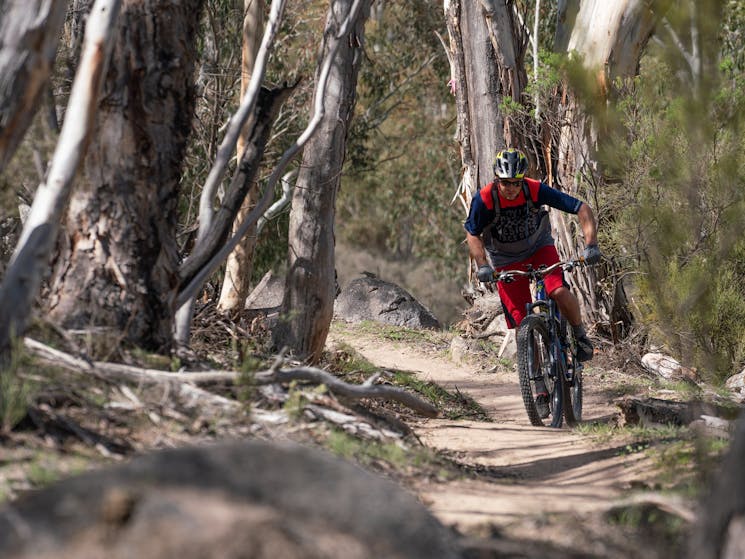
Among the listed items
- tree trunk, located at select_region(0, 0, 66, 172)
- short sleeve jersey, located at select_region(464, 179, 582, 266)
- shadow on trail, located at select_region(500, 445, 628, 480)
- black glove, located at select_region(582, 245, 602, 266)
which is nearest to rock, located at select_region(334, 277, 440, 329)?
short sleeve jersey, located at select_region(464, 179, 582, 266)

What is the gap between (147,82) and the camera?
17.5ft

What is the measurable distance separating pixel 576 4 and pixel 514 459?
324 inches

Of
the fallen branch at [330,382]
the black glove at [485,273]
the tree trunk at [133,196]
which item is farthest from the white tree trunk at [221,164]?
the black glove at [485,273]

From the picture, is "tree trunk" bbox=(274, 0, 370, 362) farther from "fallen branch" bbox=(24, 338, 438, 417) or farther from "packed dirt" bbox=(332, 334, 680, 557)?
"fallen branch" bbox=(24, 338, 438, 417)

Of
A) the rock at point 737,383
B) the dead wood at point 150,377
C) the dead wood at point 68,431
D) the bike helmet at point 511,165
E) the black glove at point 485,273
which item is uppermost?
the bike helmet at point 511,165

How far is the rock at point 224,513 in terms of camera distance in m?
2.53

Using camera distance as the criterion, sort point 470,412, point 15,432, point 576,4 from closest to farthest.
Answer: point 15,432 → point 470,412 → point 576,4

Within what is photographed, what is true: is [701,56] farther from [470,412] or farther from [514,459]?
[470,412]

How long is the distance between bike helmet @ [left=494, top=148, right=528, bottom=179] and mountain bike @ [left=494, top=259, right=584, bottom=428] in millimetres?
704

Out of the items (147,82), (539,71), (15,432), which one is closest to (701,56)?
(147,82)

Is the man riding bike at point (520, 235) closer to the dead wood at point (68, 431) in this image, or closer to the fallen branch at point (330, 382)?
the fallen branch at point (330, 382)

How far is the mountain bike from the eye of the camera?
7195 mm

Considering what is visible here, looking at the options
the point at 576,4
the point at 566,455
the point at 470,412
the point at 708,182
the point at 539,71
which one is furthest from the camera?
the point at 576,4

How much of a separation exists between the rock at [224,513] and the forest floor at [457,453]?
0.71 meters
